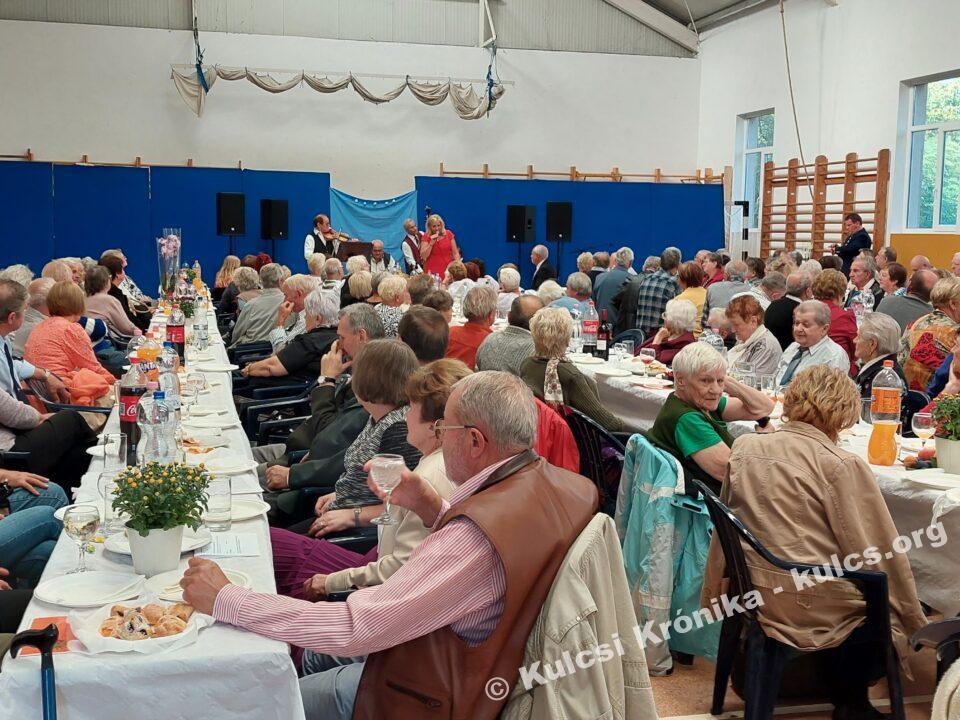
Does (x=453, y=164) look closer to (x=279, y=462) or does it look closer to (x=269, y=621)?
(x=279, y=462)

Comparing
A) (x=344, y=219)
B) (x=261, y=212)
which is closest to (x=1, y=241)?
(x=261, y=212)

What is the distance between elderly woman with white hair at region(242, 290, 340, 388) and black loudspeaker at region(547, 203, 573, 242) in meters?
10.6

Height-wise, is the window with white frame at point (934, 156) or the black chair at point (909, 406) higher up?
the window with white frame at point (934, 156)

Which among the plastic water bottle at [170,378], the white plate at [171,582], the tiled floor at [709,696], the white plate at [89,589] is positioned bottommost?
the tiled floor at [709,696]

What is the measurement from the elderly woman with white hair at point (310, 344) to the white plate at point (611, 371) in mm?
1612

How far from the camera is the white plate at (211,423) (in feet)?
12.8

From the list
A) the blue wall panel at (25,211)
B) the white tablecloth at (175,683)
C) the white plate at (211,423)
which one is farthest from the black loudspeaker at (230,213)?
the white tablecloth at (175,683)

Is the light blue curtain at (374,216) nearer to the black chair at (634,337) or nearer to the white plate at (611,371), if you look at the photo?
the black chair at (634,337)

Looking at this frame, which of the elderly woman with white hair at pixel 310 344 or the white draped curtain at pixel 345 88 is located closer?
the elderly woman with white hair at pixel 310 344

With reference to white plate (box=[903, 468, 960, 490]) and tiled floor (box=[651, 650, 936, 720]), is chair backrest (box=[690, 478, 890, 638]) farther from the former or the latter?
white plate (box=[903, 468, 960, 490])

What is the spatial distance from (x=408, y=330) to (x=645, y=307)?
4971 mm

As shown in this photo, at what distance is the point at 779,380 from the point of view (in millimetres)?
5527

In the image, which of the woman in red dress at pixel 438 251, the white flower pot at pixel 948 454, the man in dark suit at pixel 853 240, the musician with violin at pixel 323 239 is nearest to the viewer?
the white flower pot at pixel 948 454

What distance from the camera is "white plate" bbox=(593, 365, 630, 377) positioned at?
237 inches
